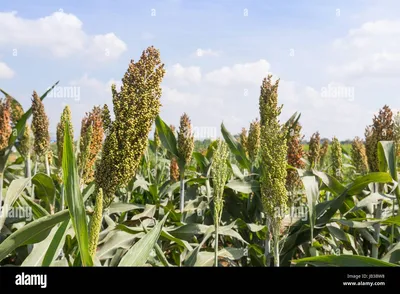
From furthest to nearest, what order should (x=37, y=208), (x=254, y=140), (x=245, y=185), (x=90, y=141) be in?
(x=254, y=140) < (x=245, y=185) < (x=37, y=208) < (x=90, y=141)

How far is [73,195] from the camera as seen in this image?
1263mm

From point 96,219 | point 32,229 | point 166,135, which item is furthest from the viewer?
point 166,135

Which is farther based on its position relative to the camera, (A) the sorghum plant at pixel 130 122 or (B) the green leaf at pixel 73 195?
(A) the sorghum plant at pixel 130 122

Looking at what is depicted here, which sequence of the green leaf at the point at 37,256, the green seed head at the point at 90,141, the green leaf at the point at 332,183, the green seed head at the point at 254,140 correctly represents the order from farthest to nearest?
the green seed head at the point at 254,140 < the green leaf at the point at 332,183 < the green seed head at the point at 90,141 < the green leaf at the point at 37,256

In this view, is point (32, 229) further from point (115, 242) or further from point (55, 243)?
point (115, 242)

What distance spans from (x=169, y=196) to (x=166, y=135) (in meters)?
1.36

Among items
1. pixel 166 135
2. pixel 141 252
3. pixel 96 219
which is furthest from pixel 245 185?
pixel 96 219

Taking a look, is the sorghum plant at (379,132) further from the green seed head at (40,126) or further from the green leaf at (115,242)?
the green seed head at (40,126)

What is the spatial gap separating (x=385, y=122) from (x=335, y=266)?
143 cm

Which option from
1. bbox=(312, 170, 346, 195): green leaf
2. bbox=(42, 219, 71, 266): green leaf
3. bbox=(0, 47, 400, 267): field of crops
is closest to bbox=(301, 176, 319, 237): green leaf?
bbox=(0, 47, 400, 267): field of crops

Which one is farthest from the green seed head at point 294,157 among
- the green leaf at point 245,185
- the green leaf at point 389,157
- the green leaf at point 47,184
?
the green leaf at point 47,184

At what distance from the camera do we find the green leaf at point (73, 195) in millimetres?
1228
